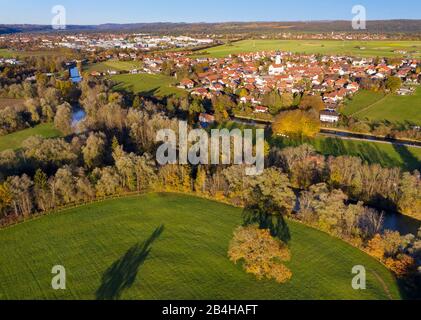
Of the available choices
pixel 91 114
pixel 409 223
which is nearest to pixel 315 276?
pixel 409 223

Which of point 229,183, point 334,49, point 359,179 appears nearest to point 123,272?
point 229,183

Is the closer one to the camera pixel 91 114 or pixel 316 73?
pixel 91 114

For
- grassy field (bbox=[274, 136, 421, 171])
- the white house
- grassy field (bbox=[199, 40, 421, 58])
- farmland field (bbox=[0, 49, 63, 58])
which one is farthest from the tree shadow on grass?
farmland field (bbox=[0, 49, 63, 58])

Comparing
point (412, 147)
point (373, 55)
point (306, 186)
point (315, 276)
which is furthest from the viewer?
point (373, 55)
